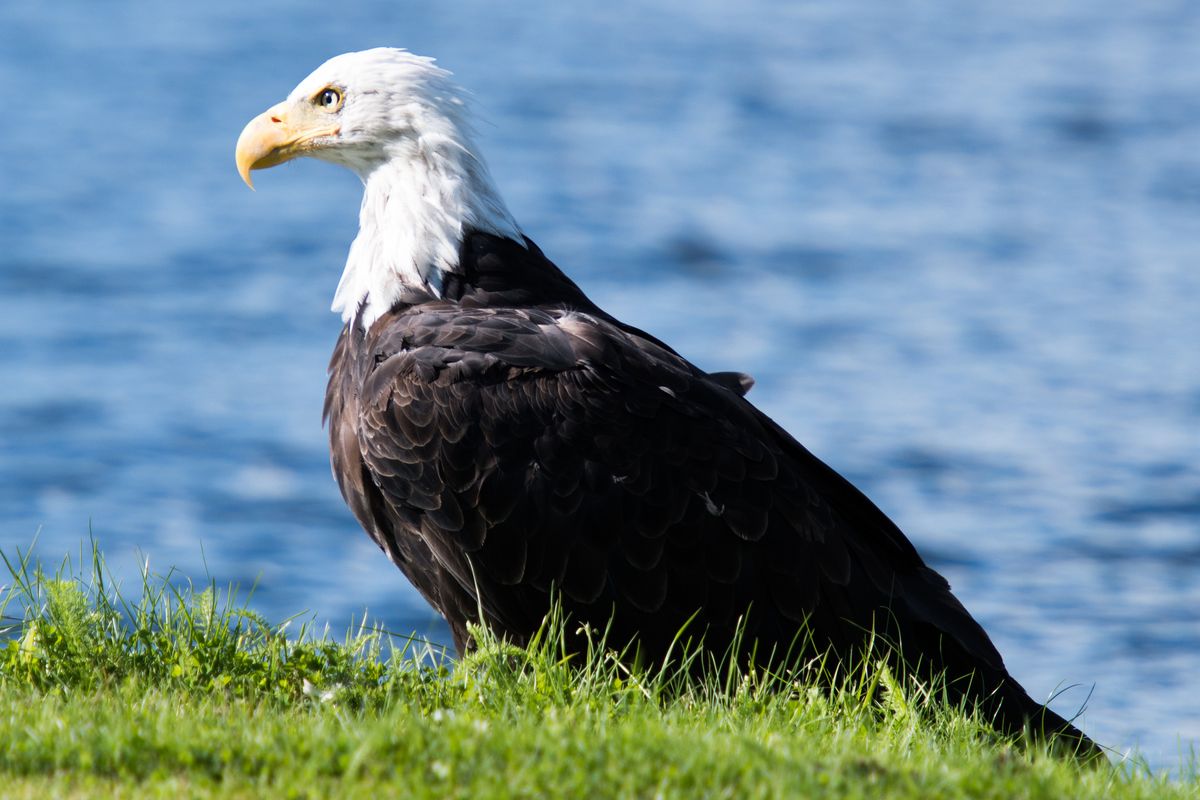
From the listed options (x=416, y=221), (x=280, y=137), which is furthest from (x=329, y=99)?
(x=416, y=221)

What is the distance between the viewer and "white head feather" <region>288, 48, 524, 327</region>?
6.71 meters


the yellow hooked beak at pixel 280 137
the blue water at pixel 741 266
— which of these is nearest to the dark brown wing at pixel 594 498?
the yellow hooked beak at pixel 280 137

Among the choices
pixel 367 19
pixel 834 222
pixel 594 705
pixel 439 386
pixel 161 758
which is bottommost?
pixel 161 758

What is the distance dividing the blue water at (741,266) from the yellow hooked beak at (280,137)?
108 inches

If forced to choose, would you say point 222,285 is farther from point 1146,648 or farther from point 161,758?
point 161,758

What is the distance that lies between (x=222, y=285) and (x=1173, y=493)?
895cm

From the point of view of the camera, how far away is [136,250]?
62.0 ft

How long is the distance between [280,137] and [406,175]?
0.54m

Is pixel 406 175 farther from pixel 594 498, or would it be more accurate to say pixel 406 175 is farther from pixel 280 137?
pixel 594 498

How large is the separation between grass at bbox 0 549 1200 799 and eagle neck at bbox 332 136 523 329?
4.15 feet

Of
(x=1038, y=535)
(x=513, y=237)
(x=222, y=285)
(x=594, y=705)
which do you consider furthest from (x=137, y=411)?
(x=594, y=705)

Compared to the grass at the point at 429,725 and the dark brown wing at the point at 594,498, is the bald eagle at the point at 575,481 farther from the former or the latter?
the grass at the point at 429,725

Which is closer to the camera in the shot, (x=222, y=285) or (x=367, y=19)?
(x=222, y=285)

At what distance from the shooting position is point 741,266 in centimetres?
1886
